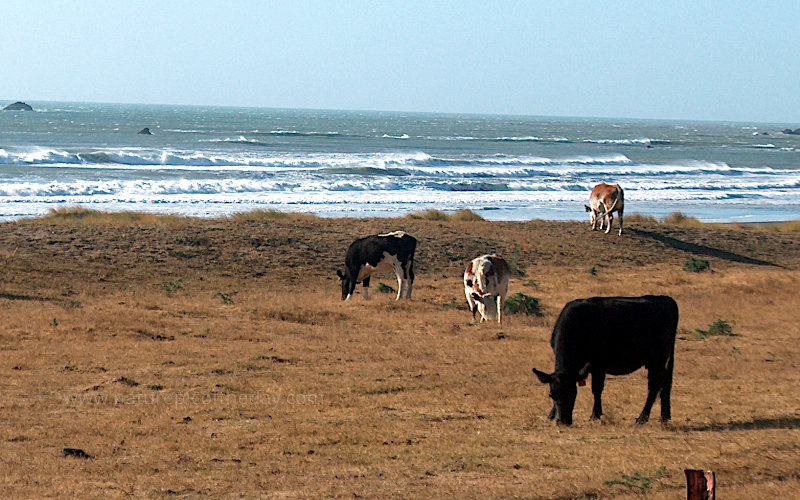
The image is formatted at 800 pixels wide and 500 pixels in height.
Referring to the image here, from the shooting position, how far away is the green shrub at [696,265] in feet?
89.6

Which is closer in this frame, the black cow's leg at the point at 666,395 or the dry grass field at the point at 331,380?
the dry grass field at the point at 331,380

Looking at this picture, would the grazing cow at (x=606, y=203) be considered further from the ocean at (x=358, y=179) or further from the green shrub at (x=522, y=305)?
the green shrub at (x=522, y=305)

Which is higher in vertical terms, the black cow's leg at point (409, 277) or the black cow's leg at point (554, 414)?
the black cow's leg at point (554, 414)

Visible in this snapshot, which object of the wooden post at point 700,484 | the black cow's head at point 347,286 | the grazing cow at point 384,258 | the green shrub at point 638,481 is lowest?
the black cow's head at point 347,286

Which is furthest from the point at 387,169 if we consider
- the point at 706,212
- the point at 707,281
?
the point at 707,281

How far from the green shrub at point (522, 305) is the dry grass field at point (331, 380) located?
53 centimetres

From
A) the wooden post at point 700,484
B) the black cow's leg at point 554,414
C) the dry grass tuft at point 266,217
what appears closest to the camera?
the wooden post at point 700,484

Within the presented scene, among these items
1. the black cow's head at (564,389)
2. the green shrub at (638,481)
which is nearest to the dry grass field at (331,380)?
the green shrub at (638,481)

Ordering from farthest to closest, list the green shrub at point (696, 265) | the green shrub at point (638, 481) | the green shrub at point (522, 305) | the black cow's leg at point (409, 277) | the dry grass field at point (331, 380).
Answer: the green shrub at point (696, 265) < the black cow's leg at point (409, 277) < the green shrub at point (522, 305) < the dry grass field at point (331, 380) < the green shrub at point (638, 481)

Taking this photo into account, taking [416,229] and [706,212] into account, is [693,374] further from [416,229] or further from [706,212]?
[706,212]

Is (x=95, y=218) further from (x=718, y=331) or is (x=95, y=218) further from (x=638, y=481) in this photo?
(x=638, y=481)

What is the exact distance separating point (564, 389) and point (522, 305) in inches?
372

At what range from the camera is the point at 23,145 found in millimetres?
81188

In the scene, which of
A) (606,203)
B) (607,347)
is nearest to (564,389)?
(607,347)
